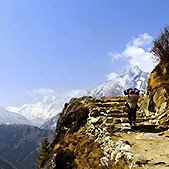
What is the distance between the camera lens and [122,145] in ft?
30.0

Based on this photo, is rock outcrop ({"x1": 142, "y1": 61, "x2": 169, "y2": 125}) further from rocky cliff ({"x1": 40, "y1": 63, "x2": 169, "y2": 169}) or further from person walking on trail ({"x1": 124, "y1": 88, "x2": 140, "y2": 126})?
person walking on trail ({"x1": 124, "y1": 88, "x2": 140, "y2": 126})

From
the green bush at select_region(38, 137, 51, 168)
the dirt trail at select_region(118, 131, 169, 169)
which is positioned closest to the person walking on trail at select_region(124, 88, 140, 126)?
the dirt trail at select_region(118, 131, 169, 169)

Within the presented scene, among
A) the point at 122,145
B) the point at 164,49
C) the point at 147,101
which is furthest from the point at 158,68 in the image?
the point at 122,145

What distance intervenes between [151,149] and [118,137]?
2417 millimetres

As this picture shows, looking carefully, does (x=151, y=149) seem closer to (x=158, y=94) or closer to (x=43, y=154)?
(x=158, y=94)

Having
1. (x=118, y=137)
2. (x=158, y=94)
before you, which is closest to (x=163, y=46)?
(x=158, y=94)

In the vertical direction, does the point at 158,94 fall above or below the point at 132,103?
above

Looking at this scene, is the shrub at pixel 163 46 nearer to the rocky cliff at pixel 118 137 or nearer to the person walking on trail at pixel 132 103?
the rocky cliff at pixel 118 137

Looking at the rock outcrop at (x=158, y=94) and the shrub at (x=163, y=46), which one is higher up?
the shrub at (x=163, y=46)

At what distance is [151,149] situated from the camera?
28.8 ft

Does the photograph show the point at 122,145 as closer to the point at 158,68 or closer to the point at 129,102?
the point at 129,102

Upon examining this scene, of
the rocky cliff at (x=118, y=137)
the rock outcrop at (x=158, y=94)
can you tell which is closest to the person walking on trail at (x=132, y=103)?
the rocky cliff at (x=118, y=137)

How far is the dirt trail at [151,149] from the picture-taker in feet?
23.2

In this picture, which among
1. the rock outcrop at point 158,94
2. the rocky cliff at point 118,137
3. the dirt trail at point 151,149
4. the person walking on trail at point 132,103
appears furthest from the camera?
the rock outcrop at point 158,94
